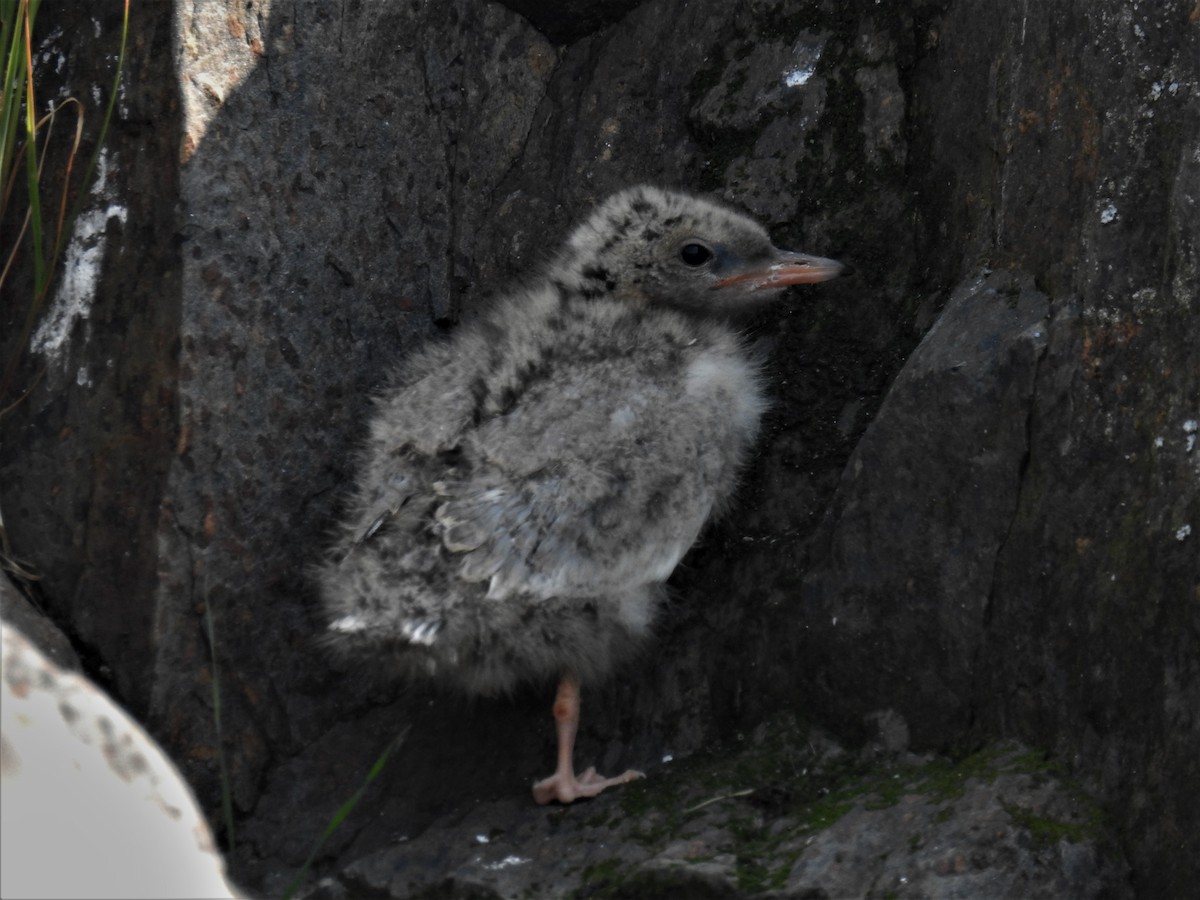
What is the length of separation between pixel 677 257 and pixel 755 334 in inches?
10.9

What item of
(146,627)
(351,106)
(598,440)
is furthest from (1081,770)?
(351,106)

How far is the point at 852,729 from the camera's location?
303 cm

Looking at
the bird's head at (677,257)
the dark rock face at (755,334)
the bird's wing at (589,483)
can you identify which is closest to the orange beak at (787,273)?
the bird's head at (677,257)

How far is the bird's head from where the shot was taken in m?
3.49

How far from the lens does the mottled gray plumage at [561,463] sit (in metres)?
3.08

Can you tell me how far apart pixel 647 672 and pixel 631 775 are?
25 centimetres

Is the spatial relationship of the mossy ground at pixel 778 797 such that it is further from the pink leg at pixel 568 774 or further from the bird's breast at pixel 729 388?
the bird's breast at pixel 729 388

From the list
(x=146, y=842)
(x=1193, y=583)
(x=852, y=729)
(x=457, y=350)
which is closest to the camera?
(x=146, y=842)

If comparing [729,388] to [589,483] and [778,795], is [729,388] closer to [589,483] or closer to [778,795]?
[589,483]

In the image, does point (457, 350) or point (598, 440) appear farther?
point (457, 350)

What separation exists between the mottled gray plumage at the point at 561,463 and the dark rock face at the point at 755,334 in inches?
8.2

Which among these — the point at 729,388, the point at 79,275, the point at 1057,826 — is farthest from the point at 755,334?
the point at 79,275

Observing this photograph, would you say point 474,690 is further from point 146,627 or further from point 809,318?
point 809,318

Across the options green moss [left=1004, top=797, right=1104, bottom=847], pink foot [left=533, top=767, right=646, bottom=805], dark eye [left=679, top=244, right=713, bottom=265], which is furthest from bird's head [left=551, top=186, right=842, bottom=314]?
green moss [left=1004, top=797, right=1104, bottom=847]
